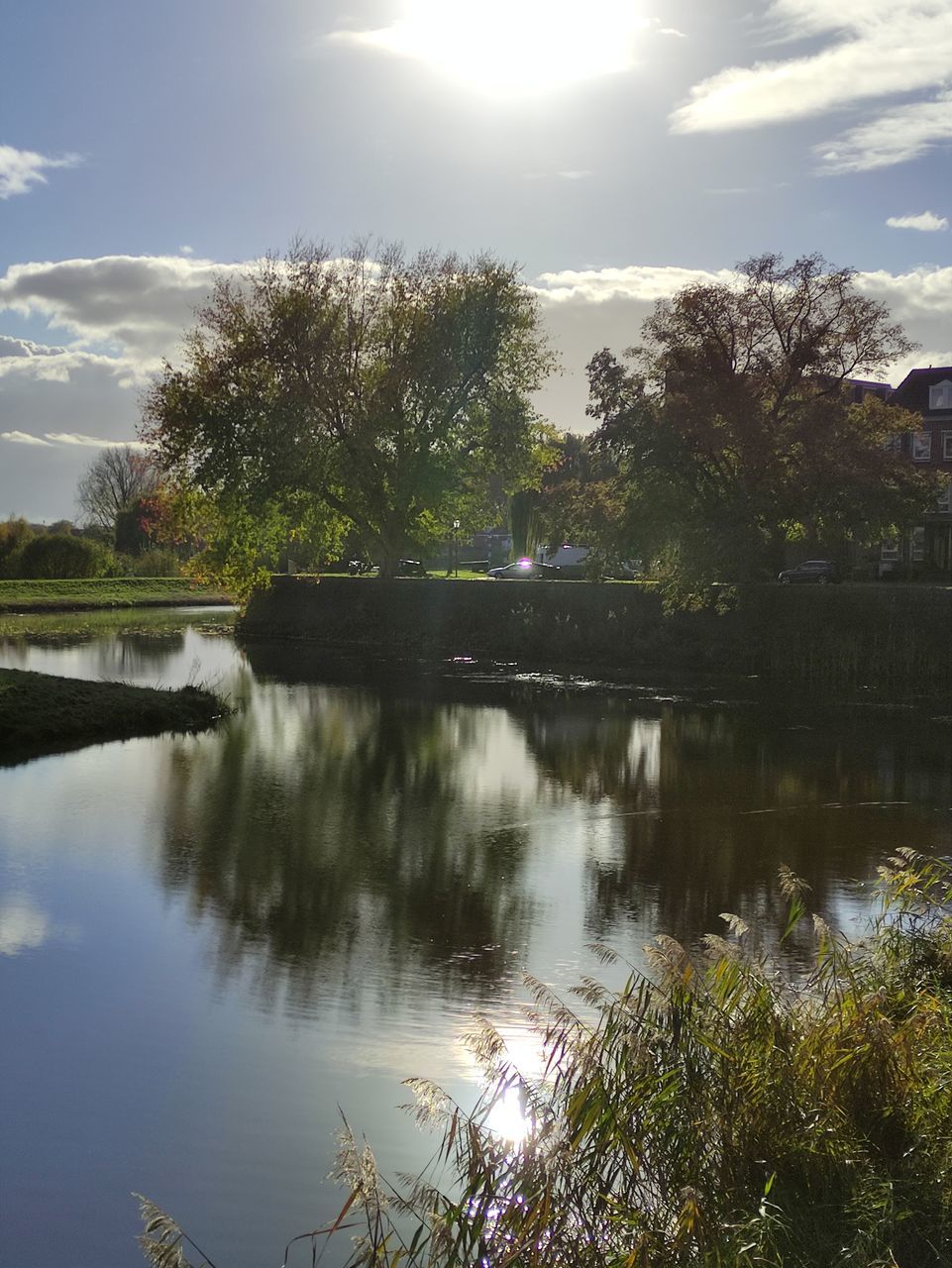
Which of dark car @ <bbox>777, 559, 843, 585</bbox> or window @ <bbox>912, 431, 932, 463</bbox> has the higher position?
window @ <bbox>912, 431, 932, 463</bbox>

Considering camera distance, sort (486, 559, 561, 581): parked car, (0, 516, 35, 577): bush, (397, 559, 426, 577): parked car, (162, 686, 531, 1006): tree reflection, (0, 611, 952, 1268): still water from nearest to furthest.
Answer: (0, 611, 952, 1268): still water → (162, 686, 531, 1006): tree reflection → (486, 559, 561, 581): parked car → (0, 516, 35, 577): bush → (397, 559, 426, 577): parked car

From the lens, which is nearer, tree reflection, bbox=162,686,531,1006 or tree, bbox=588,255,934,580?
tree reflection, bbox=162,686,531,1006

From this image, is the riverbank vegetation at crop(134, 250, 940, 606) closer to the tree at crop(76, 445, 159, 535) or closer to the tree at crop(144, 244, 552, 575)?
the tree at crop(144, 244, 552, 575)

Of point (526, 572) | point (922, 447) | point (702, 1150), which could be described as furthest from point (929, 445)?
point (702, 1150)

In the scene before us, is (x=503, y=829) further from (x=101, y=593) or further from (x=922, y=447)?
(x=922, y=447)

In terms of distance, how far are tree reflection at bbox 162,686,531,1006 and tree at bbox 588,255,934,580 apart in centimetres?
1403

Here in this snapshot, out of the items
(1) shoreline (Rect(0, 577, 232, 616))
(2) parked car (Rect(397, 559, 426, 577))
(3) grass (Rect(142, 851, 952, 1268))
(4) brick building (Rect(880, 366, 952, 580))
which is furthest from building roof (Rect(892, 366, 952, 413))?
(3) grass (Rect(142, 851, 952, 1268))

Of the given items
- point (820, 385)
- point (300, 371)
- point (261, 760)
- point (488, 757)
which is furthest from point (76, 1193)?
point (300, 371)

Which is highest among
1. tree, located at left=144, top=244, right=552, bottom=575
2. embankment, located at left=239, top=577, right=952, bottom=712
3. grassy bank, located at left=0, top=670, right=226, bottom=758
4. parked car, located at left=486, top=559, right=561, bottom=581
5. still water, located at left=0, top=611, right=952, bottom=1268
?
tree, located at left=144, top=244, right=552, bottom=575

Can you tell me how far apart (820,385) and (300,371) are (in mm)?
17029

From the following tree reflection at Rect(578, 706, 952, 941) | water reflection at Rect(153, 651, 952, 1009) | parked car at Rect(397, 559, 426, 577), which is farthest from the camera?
parked car at Rect(397, 559, 426, 577)

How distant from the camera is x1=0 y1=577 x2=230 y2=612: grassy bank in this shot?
200 ft

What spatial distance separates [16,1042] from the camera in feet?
29.6

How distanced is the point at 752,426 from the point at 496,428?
487 inches
